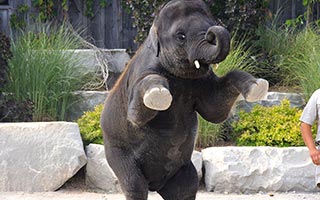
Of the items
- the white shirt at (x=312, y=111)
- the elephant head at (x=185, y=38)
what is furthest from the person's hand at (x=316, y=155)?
the elephant head at (x=185, y=38)

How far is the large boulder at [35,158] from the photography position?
23.2 ft

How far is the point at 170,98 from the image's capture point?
3.35 meters

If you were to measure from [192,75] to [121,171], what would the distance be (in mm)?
708

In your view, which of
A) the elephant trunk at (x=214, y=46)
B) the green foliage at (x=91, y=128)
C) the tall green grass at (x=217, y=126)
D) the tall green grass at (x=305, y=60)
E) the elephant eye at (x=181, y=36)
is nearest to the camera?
the elephant trunk at (x=214, y=46)

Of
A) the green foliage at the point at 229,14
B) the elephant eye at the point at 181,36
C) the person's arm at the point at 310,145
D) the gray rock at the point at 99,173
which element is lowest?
the gray rock at the point at 99,173

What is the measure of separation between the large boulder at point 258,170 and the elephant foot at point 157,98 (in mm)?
3971

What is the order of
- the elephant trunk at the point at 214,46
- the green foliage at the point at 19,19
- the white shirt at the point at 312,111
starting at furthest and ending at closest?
the green foliage at the point at 19,19 < the white shirt at the point at 312,111 < the elephant trunk at the point at 214,46

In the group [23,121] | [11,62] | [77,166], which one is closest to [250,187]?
[77,166]

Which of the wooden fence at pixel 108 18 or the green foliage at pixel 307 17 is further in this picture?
the wooden fence at pixel 108 18

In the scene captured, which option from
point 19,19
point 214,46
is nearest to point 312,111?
point 214,46

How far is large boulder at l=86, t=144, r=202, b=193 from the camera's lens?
720 cm

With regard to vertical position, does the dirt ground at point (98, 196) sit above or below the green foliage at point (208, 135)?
below

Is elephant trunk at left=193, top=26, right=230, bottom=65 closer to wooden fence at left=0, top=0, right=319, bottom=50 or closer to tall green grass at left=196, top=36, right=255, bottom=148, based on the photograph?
tall green grass at left=196, top=36, right=255, bottom=148

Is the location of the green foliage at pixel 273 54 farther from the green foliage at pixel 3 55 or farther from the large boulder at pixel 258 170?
the green foliage at pixel 3 55
